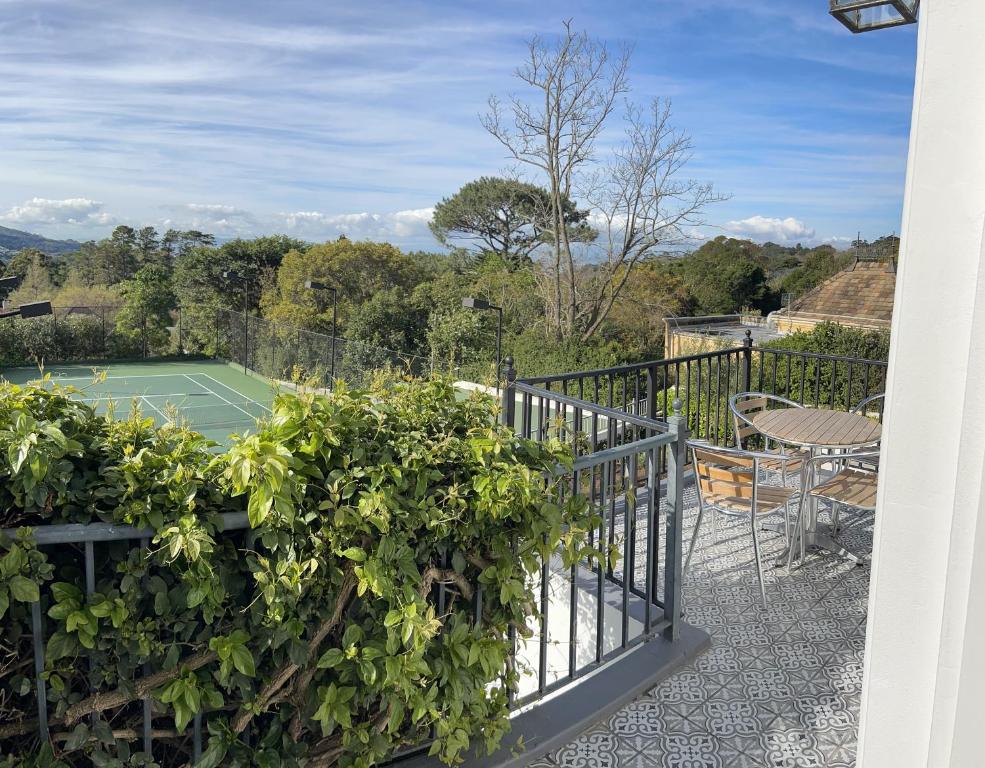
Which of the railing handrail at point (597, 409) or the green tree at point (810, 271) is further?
the green tree at point (810, 271)

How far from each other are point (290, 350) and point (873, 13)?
75.1 ft

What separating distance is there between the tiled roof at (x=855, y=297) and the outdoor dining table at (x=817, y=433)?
43.9 feet

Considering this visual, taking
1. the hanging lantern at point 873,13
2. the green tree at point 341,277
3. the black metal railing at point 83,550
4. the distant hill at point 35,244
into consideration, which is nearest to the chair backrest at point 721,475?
the hanging lantern at point 873,13

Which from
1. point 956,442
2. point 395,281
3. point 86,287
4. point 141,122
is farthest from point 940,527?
point 141,122

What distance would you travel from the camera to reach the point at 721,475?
118 inches

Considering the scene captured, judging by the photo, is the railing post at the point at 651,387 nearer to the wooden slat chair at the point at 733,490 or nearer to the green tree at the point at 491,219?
the wooden slat chair at the point at 733,490

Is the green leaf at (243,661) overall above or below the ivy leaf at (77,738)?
above

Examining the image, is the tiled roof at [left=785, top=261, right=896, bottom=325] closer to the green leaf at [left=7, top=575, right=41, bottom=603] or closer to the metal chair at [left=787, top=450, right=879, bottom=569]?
the metal chair at [left=787, top=450, right=879, bottom=569]

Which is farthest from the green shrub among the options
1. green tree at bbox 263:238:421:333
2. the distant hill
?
the distant hill

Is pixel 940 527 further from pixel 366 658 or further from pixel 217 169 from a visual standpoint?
pixel 217 169

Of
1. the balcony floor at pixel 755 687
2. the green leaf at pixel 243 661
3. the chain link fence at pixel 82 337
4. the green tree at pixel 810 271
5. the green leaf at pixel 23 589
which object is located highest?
the green tree at pixel 810 271

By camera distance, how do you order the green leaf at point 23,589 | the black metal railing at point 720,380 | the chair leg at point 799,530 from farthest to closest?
the black metal railing at point 720,380
the chair leg at point 799,530
the green leaf at point 23,589

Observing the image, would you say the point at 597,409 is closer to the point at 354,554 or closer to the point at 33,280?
the point at 354,554

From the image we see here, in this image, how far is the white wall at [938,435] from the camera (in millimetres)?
981
